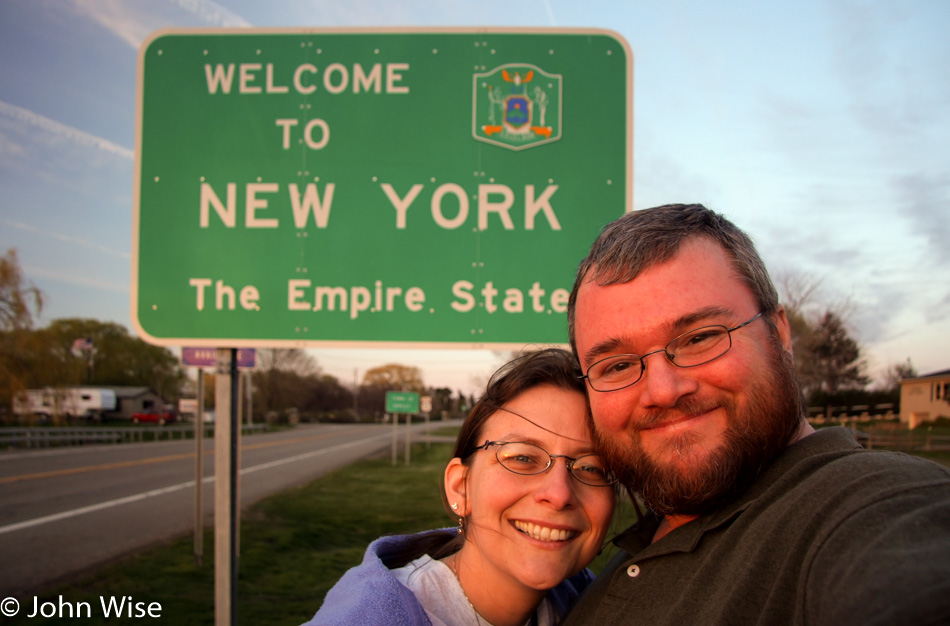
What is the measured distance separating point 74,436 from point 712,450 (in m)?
32.0

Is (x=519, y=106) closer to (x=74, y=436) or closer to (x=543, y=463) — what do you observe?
(x=543, y=463)

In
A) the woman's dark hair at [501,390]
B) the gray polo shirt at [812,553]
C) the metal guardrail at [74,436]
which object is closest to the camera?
the gray polo shirt at [812,553]

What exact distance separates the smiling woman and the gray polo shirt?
22cm

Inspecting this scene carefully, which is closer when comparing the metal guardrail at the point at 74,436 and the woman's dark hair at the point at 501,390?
→ the woman's dark hair at the point at 501,390

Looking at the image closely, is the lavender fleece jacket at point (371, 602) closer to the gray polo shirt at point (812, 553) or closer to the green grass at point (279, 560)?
the gray polo shirt at point (812, 553)

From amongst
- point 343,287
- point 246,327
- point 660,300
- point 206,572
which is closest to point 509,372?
point 660,300

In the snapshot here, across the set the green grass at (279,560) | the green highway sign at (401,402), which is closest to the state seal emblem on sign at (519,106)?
the green grass at (279,560)

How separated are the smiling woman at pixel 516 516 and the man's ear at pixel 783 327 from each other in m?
0.55

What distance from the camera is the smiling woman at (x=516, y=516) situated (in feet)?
5.63

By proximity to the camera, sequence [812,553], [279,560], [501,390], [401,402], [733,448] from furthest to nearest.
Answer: [401,402] → [279,560] → [501,390] → [733,448] → [812,553]

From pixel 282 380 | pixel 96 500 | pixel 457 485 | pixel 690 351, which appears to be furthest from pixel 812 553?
pixel 282 380

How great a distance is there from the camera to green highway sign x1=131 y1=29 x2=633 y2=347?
2639mm

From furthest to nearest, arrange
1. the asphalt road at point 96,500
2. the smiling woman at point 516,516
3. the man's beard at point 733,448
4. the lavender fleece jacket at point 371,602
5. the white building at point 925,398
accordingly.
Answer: the white building at point 925,398 < the asphalt road at point 96,500 < the smiling woman at point 516,516 < the lavender fleece jacket at point 371,602 < the man's beard at point 733,448

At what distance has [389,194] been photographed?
268 cm
